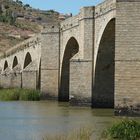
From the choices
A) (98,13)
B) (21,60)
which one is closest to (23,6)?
(21,60)

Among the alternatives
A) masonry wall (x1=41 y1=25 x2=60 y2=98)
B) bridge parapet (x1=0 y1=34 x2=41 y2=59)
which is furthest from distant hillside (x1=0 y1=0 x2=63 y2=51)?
masonry wall (x1=41 y1=25 x2=60 y2=98)

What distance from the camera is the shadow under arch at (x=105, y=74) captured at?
33.4 metres

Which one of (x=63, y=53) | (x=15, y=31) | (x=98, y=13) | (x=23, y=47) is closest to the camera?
(x=98, y=13)

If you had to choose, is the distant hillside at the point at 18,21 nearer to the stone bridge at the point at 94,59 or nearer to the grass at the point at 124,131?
the stone bridge at the point at 94,59

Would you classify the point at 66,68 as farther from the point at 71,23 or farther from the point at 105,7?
the point at 105,7

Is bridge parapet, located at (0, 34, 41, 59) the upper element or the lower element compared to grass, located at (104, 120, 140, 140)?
upper

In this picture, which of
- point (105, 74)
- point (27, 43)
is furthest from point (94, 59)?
point (27, 43)

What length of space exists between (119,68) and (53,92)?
16.9 meters

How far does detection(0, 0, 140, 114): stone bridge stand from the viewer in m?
26.9

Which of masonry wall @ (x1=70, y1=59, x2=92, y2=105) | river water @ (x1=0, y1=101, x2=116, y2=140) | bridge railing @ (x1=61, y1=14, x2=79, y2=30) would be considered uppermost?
bridge railing @ (x1=61, y1=14, x2=79, y2=30)

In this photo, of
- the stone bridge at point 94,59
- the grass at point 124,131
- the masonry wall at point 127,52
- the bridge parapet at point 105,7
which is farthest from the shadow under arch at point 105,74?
the grass at point 124,131

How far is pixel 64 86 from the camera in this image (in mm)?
43375

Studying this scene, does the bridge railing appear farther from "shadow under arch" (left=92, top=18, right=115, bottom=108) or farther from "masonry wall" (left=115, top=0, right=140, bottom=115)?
"masonry wall" (left=115, top=0, right=140, bottom=115)

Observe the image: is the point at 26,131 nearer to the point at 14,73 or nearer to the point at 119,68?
the point at 119,68
